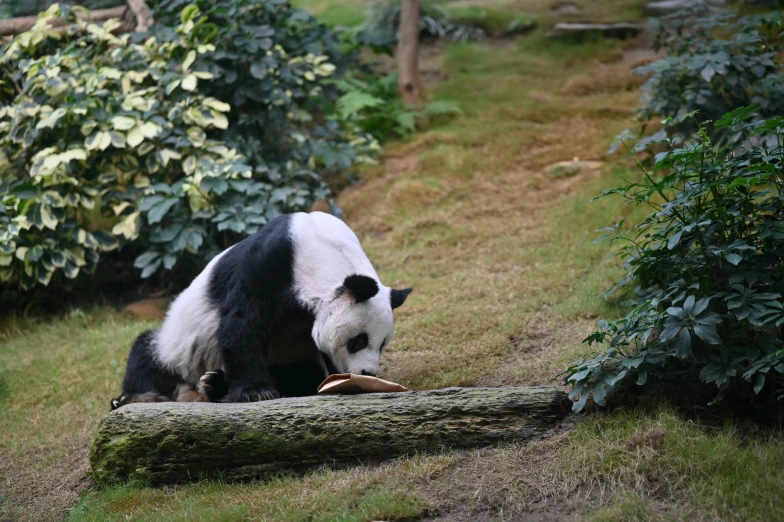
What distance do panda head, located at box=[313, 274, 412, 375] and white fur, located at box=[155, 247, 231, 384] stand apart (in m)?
0.86

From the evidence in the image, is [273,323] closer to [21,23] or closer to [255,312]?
[255,312]

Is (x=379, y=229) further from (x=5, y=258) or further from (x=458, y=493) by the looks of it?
(x=458, y=493)

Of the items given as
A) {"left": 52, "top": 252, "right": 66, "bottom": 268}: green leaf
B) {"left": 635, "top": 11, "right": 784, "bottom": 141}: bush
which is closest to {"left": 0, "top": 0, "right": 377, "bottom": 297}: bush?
{"left": 52, "top": 252, "right": 66, "bottom": 268}: green leaf

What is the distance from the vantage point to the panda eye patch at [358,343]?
4.82m

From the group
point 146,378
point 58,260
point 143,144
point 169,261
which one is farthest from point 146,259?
point 146,378

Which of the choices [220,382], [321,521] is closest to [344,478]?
[321,521]

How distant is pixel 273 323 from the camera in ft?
16.0

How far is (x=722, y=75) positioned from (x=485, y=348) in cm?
422

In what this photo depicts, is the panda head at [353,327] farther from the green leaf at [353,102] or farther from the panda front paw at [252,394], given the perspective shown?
the green leaf at [353,102]

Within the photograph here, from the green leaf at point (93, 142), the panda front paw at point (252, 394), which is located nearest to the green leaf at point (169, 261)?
the green leaf at point (93, 142)

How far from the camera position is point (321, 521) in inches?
147

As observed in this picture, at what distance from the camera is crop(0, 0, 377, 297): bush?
7.80m

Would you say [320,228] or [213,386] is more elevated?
[320,228]

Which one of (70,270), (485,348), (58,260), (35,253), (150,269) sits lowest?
(485,348)
